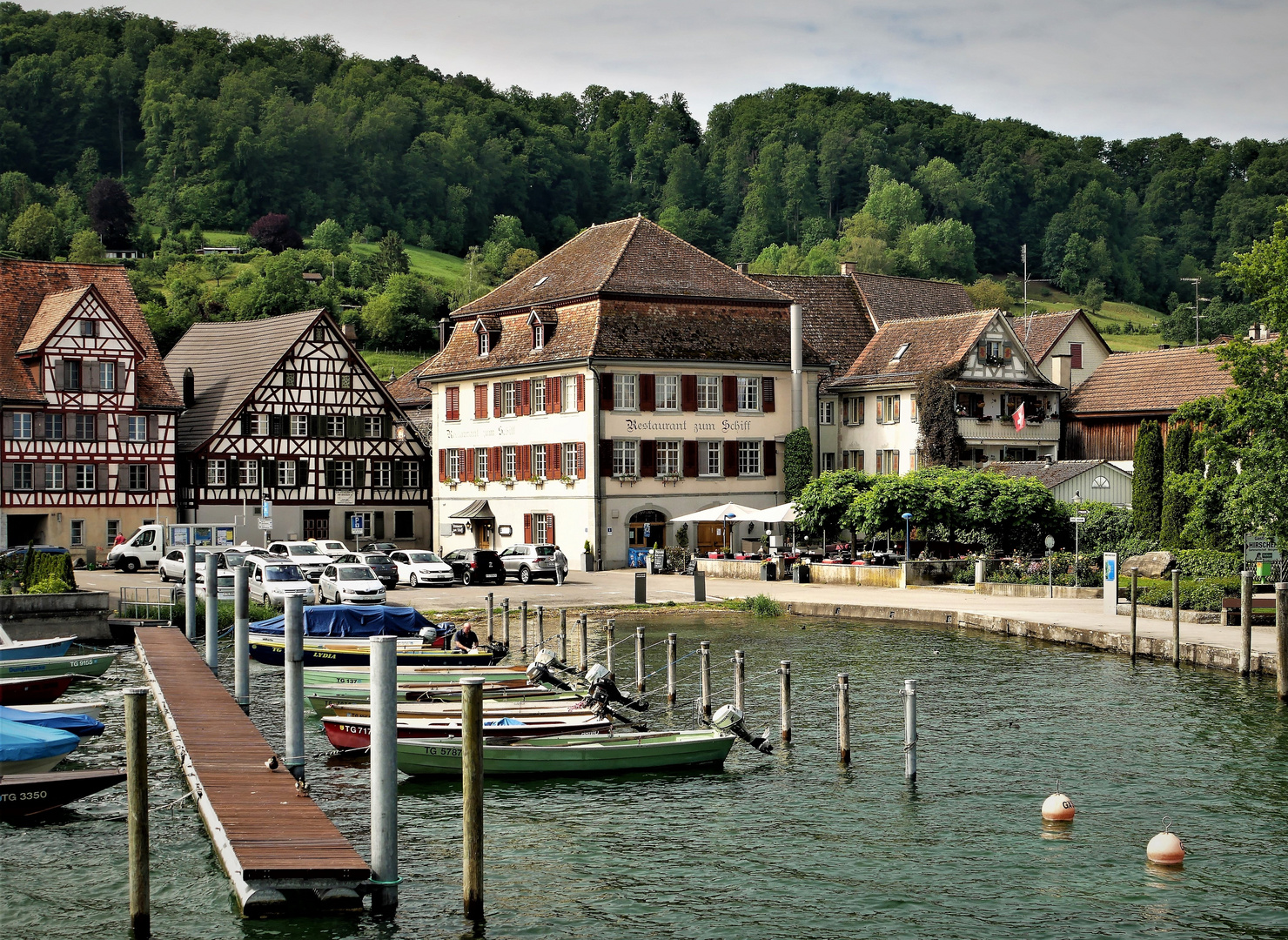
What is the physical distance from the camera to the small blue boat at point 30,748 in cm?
2344

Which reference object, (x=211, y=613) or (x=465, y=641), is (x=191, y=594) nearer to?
(x=211, y=613)

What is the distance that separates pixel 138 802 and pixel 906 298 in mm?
70752

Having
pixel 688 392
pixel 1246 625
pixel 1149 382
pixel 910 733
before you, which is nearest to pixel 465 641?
pixel 910 733

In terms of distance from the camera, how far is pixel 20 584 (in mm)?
47906

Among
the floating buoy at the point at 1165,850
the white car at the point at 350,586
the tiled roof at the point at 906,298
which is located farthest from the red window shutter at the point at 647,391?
the floating buoy at the point at 1165,850

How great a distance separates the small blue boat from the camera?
23438 mm

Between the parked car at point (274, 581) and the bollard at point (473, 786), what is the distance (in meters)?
31.4

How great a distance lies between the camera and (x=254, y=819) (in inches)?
792

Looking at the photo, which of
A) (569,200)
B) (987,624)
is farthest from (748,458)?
(569,200)

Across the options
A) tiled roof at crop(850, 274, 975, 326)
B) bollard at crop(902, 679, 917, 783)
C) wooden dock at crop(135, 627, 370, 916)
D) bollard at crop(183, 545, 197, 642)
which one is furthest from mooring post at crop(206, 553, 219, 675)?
tiled roof at crop(850, 274, 975, 326)

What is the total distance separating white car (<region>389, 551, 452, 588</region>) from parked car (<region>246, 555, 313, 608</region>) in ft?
23.0

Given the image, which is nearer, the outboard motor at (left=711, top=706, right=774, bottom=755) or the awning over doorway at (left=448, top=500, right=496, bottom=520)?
the outboard motor at (left=711, top=706, right=774, bottom=755)

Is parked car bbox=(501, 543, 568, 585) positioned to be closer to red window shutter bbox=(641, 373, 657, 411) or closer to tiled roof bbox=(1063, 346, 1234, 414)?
red window shutter bbox=(641, 373, 657, 411)

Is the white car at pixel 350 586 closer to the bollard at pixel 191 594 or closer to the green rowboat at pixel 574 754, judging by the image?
the bollard at pixel 191 594
